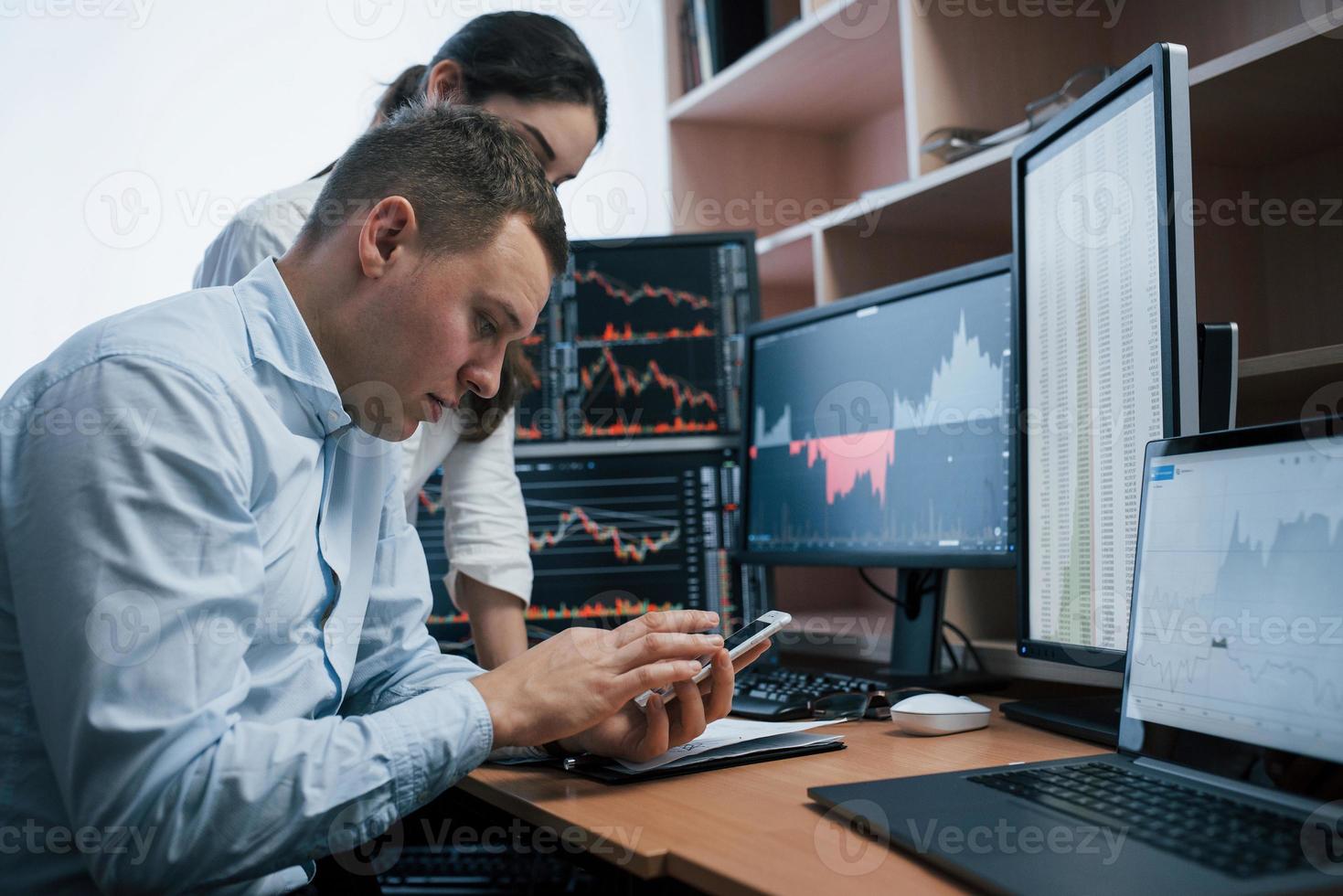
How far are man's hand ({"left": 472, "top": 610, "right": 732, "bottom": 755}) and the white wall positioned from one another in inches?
55.6

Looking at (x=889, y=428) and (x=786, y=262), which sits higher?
(x=786, y=262)

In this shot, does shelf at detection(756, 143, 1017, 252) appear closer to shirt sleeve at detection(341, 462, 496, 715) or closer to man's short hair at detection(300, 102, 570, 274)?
man's short hair at detection(300, 102, 570, 274)

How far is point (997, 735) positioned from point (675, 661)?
1.22 feet

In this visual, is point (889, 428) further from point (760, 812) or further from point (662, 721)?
point (760, 812)

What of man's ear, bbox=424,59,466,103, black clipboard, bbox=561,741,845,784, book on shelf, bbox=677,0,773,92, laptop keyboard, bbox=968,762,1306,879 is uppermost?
book on shelf, bbox=677,0,773,92

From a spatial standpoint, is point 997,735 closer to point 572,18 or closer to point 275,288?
point 275,288

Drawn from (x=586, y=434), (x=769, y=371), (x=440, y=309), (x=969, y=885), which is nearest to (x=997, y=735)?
(x=969, y=885)

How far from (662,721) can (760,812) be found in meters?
0.16

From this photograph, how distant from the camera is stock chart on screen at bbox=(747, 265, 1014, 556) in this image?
→ 4.35 ft

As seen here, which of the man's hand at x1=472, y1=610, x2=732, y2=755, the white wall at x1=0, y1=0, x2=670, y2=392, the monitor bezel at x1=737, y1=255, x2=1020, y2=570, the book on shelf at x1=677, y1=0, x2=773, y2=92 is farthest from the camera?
the book on shelf at x1=677, y1=0, x2=773, y2=92

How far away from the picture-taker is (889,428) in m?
1.48

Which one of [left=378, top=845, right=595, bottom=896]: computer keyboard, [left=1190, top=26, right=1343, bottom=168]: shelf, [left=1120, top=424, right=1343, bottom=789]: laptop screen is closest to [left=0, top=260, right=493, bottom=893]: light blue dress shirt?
[left=1120, top=424, right=1343, bottom=789]: laptop screen

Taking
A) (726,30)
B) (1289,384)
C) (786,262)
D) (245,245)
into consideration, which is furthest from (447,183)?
(726,30)

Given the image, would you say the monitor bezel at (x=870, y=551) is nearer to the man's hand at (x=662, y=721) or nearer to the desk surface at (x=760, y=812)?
the desk surface at (x=760, y=812)
